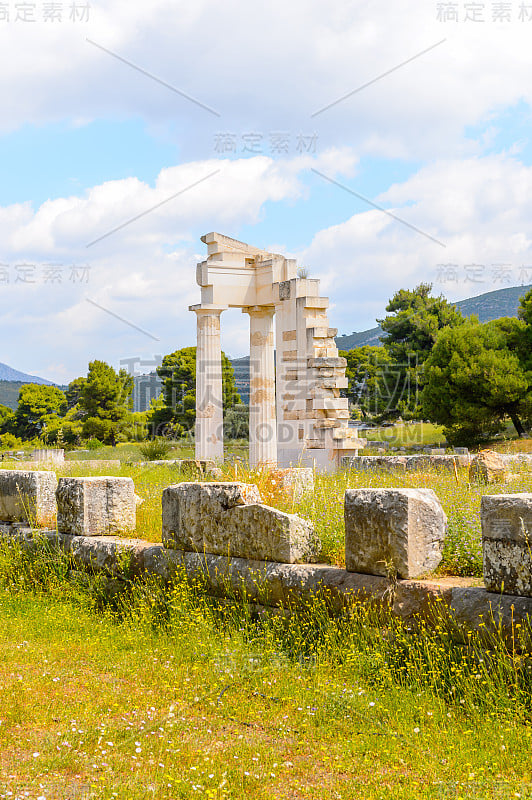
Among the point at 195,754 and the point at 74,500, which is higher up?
the point at 74,500

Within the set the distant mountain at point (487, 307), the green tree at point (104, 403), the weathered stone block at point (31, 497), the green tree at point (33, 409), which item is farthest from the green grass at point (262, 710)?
the distant mountain at point (487, 307)

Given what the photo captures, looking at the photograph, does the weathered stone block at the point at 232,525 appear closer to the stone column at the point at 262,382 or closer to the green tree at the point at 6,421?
the stone column at the point at 262,382

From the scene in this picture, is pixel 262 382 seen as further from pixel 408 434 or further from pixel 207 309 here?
pixel 408 434

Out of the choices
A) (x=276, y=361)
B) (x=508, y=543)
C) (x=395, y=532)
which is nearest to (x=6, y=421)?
(x=276, y=361)

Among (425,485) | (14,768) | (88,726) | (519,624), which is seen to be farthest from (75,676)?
(425,485)

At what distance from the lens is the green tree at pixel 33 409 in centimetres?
5491

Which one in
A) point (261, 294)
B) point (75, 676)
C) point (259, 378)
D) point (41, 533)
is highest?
point (261, 294)

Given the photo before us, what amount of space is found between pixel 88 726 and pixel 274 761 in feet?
3.74

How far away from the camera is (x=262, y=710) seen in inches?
175

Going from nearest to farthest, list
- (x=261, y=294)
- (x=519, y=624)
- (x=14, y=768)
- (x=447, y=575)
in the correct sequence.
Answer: (x=14, y=768)
(x=519, y=624)
(x=447, y=575)
(x=261, y=294)

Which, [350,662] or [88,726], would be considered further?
[350,662]

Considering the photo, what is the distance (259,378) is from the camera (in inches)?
795

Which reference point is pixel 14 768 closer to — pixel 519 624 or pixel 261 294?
pixel 519 624

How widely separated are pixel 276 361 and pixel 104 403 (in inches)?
1220
